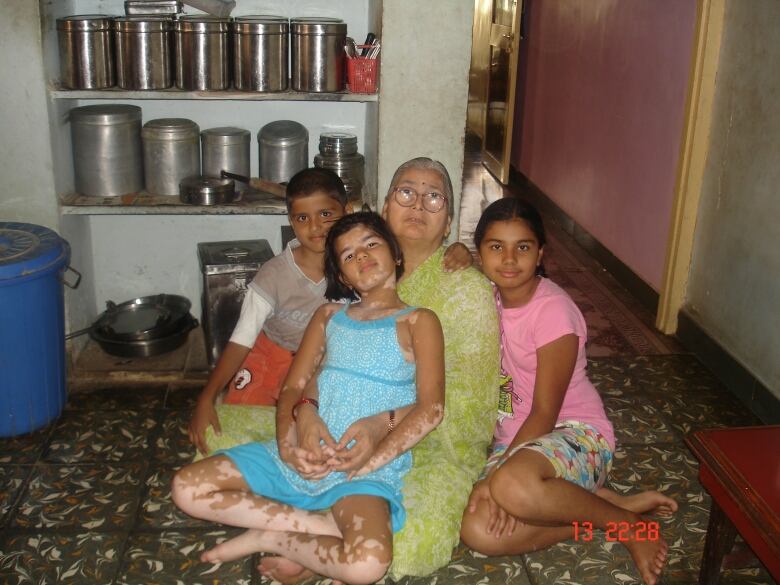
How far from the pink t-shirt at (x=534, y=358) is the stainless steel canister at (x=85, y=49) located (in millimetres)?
1939

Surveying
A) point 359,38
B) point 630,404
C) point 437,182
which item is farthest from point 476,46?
point 437,182

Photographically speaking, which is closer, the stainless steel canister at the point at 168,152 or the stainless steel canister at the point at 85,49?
the stainless steel canister at the point at 85,49

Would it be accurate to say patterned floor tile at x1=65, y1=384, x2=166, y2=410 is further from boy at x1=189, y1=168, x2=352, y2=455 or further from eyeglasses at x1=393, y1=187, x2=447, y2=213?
eyeglasses at x1=393, y1=187, x2=447, y2=213

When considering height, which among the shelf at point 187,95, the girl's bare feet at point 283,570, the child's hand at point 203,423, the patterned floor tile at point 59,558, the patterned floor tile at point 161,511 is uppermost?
the shelf at point 187,95

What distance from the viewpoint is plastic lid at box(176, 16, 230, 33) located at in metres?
3.37

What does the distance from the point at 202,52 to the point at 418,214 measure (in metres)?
1.47

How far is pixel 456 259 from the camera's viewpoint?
2.47 m

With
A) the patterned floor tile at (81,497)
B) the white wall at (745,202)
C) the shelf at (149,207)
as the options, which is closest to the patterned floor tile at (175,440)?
the patterned floor tile at (81,497)

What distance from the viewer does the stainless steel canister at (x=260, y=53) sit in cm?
340

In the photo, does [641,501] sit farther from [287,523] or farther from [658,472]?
[287,523]

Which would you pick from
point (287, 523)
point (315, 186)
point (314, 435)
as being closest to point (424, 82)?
point (315, 186)

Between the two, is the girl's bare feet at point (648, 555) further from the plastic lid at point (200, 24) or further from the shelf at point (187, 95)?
the plastic lid at point (200, 24)

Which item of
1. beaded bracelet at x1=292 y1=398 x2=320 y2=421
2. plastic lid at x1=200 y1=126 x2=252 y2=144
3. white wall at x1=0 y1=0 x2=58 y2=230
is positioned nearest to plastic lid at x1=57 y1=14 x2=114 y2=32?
white wall at x1=0 y1=0 x2=58 y2=230

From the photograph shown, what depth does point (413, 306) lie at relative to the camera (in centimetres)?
242
